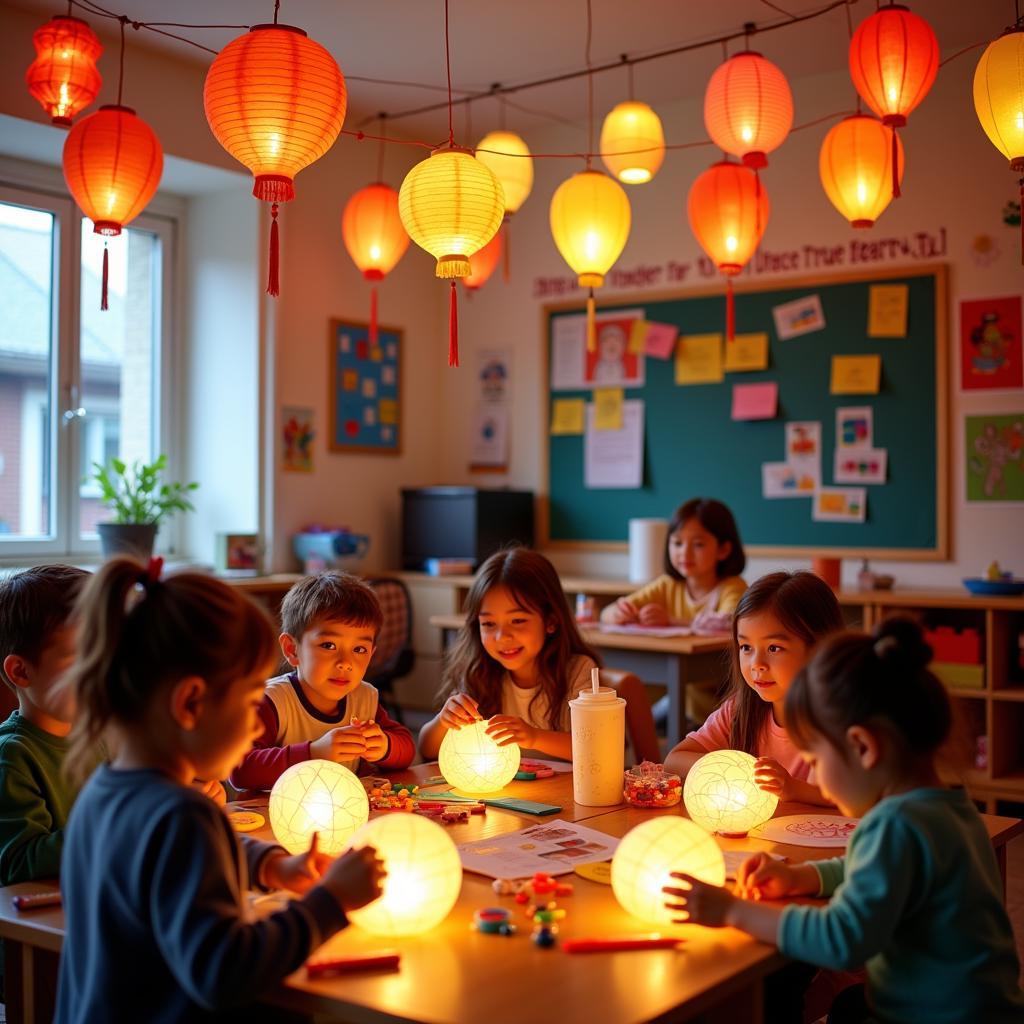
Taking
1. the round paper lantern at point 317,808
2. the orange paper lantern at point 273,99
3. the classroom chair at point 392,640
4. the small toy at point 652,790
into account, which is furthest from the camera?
the classroom chair at point 392,640

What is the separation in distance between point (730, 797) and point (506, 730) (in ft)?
1.51

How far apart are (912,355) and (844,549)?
0.82m

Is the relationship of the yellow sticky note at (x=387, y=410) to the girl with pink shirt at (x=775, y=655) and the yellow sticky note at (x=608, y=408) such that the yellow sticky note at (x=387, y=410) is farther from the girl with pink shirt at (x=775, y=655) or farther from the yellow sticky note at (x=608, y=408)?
the girl with pink shirt at (x=775, y=655)

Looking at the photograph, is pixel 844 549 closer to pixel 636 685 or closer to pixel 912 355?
pixel 912 355

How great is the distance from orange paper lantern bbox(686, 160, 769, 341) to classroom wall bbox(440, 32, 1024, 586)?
1.22m

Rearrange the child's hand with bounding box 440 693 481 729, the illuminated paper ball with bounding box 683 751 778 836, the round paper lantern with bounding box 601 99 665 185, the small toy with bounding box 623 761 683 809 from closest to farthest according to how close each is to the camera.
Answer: the illuminated paper ball with bounding box 683 751 778 836 < the small toy with bounding box 623 761 683 809 < the child's hand with bounding box 440 693 481 729 < the round paper lantern with bounding box 601 99 665 185

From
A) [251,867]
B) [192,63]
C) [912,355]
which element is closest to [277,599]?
[192,63]

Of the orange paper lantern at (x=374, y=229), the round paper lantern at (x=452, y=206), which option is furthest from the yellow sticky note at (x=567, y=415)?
the round paper lantern at (x=452, y=206)

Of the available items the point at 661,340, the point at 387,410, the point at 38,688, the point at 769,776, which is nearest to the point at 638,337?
the point at 661,340

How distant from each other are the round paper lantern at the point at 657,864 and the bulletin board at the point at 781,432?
3.44 meters

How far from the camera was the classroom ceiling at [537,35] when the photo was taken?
13.4 ft

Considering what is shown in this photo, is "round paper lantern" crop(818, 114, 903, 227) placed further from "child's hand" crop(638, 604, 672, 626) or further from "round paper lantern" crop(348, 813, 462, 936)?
"round paper lantern" crop(348, 813, 462, 936)

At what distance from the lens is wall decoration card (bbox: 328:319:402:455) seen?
17.5 feet

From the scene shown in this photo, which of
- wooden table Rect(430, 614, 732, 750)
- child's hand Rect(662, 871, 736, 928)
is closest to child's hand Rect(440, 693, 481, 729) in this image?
child's hand Rect(662, 871, 736, 928)
